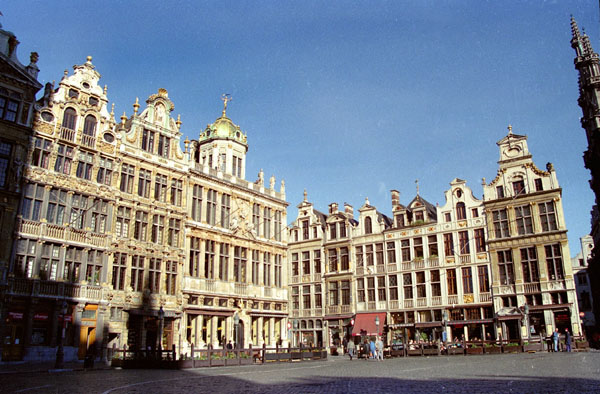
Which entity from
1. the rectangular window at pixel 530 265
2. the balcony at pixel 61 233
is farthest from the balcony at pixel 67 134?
the rectangular window at pixel 530 265

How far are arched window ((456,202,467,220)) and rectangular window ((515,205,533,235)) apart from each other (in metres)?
4.44

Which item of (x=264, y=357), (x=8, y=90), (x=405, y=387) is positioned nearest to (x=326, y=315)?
(x=264, y=357)

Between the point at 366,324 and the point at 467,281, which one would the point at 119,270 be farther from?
the point at 467,281

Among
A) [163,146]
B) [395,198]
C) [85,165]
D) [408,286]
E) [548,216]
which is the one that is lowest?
[408,286]

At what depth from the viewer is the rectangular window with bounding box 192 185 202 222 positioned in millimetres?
40250

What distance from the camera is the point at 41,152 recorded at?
103ft

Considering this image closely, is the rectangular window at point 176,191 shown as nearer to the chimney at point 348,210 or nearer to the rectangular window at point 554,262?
the chimney at point 348,210

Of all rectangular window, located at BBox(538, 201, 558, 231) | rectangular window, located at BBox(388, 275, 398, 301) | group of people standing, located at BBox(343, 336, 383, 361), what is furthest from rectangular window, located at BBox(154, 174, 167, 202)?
rectangular window, located at BBox(538, 201, 558, 231)

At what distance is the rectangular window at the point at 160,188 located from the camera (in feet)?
124

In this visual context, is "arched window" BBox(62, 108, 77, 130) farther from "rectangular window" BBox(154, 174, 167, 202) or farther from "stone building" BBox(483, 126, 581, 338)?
"stone building" BBox(483, 126, 581, 338)

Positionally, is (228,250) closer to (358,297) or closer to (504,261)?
(358,297)

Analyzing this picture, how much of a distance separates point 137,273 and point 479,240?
1141 inches

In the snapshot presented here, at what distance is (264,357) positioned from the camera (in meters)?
30.3

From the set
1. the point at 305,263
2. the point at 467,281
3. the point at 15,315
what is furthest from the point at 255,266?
the point at 15,315
